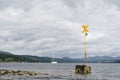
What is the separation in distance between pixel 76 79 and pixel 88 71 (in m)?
29.3

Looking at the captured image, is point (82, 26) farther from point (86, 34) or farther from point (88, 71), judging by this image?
point (88, 71)

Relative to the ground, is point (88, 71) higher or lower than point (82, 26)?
lower

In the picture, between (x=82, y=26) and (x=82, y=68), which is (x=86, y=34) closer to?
(x=82, y=26)

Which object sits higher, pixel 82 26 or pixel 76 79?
pixel 82 26

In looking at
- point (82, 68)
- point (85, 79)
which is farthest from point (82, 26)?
point (85, 79)

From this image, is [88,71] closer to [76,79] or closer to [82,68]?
[82,68]

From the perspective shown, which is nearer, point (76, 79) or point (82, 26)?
point (76, 79)

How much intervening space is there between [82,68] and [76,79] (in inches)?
1087

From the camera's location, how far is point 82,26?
359 ft

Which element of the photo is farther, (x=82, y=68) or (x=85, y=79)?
(x=82, y=68)

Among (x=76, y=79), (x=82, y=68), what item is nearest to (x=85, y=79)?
(x=76, y=79)

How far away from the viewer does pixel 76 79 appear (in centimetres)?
8231

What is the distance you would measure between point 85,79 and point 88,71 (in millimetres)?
28218

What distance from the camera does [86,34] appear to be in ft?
360
